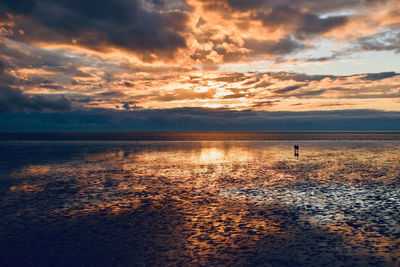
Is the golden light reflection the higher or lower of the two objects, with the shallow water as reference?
lower

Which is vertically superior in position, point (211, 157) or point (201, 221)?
point (201, 221)

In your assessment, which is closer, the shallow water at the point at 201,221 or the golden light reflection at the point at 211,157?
the shallow water at the point at 201,221

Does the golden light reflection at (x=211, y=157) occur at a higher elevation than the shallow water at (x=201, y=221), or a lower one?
lower

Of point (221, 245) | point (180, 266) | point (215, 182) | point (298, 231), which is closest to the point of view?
point (180, 266)

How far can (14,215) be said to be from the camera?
47.2ft

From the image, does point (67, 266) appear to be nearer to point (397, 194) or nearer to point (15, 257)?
point (15, 257)

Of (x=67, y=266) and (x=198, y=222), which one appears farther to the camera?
(x=198, y=222)

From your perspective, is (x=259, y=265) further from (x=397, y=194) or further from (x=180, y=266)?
(x=397, y=194)

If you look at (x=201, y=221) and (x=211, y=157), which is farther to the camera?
(x=211, y=157)

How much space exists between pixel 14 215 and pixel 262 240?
12334 mm

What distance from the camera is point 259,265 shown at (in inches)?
356

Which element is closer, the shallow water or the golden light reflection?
the shallow water

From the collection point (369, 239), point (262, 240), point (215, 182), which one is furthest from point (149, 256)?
point (215, 182)

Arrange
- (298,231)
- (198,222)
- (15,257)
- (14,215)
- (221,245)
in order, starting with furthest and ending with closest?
(14,215), (198,222), (298,231), (221,245), (15,257)
